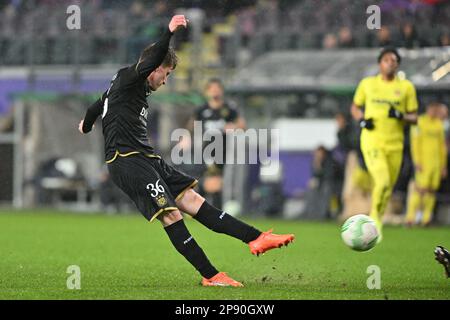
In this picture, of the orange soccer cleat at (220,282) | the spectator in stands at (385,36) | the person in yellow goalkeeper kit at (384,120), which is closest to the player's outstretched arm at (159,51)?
the orange soccer cleat at (220,282)

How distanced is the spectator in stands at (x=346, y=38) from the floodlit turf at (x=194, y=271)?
20.2 ft

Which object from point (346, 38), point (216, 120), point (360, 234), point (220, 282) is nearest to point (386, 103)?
point (216, 120)

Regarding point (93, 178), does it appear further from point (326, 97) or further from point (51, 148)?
point (326, 97)

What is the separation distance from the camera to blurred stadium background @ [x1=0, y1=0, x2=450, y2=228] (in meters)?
21.0

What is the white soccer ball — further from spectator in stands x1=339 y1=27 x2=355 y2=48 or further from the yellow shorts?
spectator in stands x1=339 y1=27 x2=355 y2=48

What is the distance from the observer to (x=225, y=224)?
887cm

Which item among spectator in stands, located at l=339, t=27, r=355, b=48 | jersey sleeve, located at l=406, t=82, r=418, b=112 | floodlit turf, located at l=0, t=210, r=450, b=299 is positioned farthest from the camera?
spectator in stands, located at l=339, t=27, r=355, b=48

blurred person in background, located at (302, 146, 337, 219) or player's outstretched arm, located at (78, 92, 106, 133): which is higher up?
player's outstretched arm, located at (78, 92, 106, 133)

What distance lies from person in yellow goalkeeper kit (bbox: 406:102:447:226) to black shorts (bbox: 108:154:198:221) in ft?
37.1

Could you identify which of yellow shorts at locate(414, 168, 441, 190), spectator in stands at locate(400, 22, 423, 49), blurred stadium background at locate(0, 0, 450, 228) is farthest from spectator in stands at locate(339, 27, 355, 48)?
yellow shorts at locate(414, 168, 441, 190)

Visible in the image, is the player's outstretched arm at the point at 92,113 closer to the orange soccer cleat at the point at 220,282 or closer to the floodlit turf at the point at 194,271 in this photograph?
the floodlit turf at the point at 194,271

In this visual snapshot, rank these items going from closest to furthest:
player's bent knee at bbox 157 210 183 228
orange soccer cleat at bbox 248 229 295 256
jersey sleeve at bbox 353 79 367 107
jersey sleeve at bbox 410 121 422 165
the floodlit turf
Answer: the floodlit turf, orange soccer cleat at bbox 248 229 295 256, player's bent knee at bbox 157 210 183 228, jersey sleeve at bbox 353 79 367 107, jersey sleeve at bbox 410 121 422 165

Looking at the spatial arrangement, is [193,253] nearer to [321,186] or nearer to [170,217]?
[170,217]

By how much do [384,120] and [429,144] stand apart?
600 centimetres
